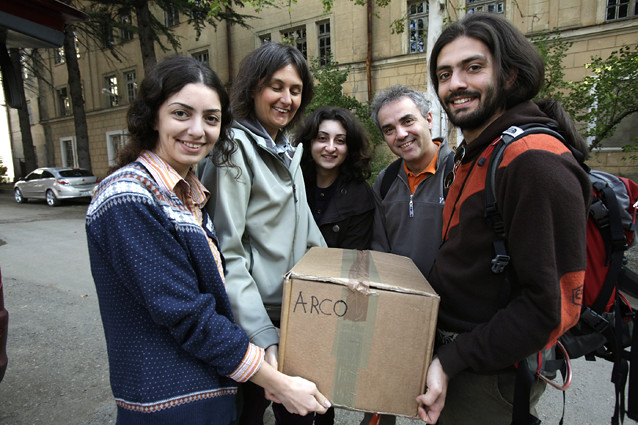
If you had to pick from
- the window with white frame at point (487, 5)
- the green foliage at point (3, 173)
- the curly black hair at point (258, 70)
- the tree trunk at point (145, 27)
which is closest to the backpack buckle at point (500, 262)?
the curly black hair at point (258, 70)

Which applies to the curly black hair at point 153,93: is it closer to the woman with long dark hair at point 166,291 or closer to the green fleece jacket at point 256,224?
the woman with long dark hair at point 166,291

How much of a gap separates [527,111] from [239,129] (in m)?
1.15

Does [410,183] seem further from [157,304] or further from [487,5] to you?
[487,5]

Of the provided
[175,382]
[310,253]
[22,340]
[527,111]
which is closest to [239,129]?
[310,253]

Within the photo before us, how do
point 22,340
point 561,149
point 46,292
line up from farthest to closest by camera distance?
point 46,292
point 22,340
point 561,149

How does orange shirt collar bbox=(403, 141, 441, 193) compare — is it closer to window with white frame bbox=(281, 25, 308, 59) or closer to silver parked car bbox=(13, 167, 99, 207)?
window with white frame bbox=(281, 25, 308, 59)

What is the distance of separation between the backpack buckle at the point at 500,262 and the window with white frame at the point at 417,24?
12.3m

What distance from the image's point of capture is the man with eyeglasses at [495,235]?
1040 mm

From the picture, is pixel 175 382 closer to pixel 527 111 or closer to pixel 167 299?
pixel 167 299

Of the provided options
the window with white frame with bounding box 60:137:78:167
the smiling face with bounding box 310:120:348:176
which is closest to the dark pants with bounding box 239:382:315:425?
the smiling face with bounding box 310:120:348:176

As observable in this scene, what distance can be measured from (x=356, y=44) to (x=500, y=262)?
13187 mm

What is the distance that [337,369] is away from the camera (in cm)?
125

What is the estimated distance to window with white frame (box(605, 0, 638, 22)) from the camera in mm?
9391

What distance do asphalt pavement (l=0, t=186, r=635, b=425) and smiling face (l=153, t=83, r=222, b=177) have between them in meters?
1.47
